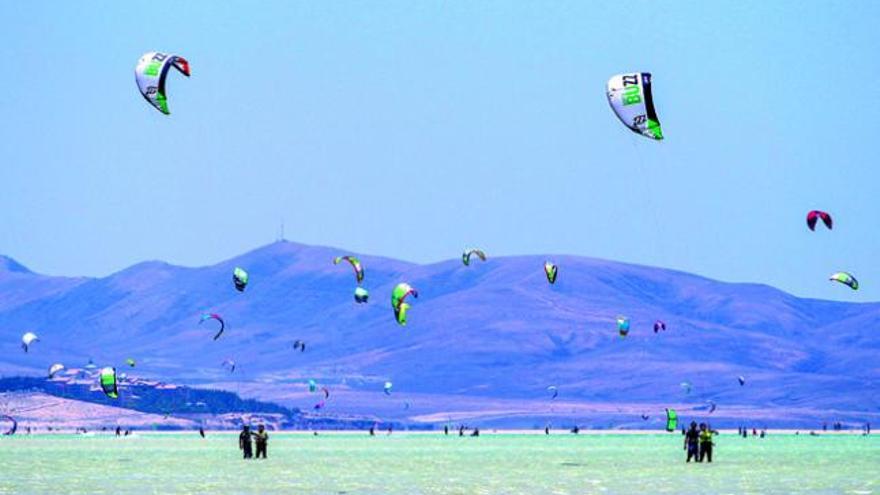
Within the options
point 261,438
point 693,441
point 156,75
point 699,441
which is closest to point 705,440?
point 693,441

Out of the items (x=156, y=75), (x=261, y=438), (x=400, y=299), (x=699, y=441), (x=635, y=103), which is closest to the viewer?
(x=635, y=103)

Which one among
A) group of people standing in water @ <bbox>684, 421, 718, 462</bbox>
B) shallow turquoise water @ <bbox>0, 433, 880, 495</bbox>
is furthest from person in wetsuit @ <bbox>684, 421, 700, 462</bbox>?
shallow turquoise water @ <bbox>0, 433, 880, 495</bbox>

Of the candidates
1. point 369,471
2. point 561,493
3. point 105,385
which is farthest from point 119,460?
point 561,493

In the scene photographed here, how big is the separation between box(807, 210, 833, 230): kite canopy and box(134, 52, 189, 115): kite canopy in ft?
90.3

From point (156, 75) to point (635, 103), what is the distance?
53.7 feet

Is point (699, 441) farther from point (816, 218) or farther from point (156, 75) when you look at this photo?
point (156, 75)

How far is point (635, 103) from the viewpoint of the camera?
60.8m

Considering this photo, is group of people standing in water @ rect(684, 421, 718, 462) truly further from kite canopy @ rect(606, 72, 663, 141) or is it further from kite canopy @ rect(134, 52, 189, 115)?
kite canopy @ rect(134, 52, 189, 115)

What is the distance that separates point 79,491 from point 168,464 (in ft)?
97.3

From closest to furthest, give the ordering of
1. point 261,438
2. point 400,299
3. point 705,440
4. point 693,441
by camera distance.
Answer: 1. point 705,440
2. point 693,441
3. point 261,438
4. point 400,299

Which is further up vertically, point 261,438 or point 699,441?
point 261,438

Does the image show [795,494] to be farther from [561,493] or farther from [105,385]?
[105,385]

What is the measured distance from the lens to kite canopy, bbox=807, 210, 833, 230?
78.1m

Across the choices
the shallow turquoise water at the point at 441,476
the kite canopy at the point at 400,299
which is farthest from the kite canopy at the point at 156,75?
the kite canopy at the point at 400,299
